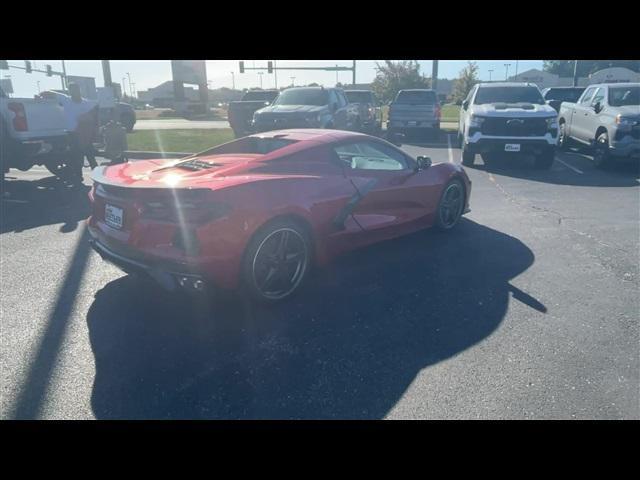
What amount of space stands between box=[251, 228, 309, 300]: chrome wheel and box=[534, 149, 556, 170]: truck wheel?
28.8ft

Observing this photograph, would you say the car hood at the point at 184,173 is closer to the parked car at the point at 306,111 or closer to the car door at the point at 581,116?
the parked car at the point at 306,111

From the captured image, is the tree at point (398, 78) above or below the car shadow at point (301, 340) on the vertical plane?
above

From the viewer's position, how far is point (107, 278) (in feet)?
14.3

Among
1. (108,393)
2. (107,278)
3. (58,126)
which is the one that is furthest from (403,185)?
(58,126)

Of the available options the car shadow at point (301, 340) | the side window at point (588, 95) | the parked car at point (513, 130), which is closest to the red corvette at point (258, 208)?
the car shadow at point (301, 340)

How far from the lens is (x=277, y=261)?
12.5 feet

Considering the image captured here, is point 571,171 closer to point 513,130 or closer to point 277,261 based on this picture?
point 513,130

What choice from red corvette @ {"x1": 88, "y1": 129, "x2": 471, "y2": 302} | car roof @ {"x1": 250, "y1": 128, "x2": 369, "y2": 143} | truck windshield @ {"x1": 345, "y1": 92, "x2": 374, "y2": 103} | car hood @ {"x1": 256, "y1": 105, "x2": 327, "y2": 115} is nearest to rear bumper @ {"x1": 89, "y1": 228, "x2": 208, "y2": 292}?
red corvette @ {"x1": 88, "y1": 129, "x2": 471, "y2": 302}

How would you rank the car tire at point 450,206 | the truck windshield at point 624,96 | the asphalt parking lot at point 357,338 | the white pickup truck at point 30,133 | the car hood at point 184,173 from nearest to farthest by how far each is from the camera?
1. the asphalt parking lot at point 357,338
2. the car hood at point 184,173
3. the car tire at point 450,206
4. the white pickup truck at point 30,133
5. the truck windshield at point 624,96

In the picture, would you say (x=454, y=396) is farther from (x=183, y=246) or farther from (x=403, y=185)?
(x=403, y=185)

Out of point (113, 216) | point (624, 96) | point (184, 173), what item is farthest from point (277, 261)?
point (624, 96)

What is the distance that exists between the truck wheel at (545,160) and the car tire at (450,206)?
6.04 m

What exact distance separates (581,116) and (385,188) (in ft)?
32.6

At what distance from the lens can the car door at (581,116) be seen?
11.8 meters
